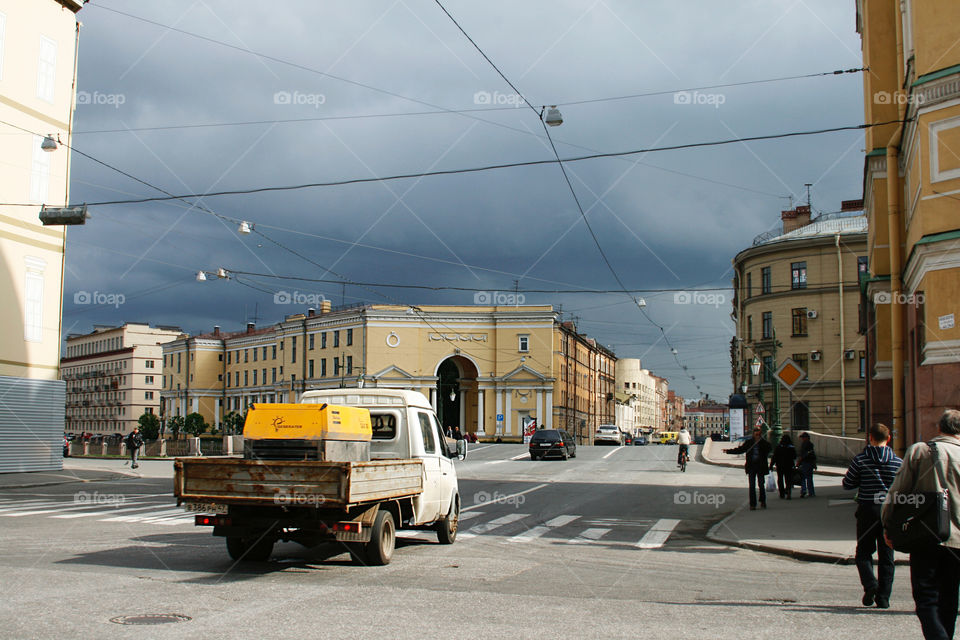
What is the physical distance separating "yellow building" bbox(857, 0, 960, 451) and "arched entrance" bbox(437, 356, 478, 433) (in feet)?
209

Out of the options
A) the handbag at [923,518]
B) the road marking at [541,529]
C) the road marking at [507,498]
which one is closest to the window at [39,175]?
the road marking at [507,498]

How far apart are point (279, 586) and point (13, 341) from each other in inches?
1012

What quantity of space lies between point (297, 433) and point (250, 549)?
1.76m

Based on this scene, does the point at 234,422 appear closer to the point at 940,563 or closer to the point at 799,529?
the point at 799,529

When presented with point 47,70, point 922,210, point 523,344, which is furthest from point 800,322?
point 47,70

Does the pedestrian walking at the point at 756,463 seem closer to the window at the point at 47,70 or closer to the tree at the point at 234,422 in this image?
the window at the point at 47,70

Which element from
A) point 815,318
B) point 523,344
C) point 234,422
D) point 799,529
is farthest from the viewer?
point 523,344

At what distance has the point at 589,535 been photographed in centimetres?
1485

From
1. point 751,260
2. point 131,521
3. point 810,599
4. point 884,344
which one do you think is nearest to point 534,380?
point 751,260

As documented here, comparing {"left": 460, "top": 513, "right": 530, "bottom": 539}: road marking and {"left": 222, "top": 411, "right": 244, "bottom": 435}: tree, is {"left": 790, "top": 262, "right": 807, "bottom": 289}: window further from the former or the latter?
{"left": 460, "top": 513, "right": 530, "bottom": 539}: road marking

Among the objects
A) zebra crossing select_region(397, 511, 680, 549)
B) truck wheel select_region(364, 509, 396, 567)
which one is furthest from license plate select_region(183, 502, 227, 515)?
zebra crossing select_region(397, 511, 680, 549)

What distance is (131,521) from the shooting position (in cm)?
1564

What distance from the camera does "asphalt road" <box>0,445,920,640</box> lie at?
701 centimetres

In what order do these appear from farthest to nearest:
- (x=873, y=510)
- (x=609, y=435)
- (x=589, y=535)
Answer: (x=609, y=435) → (x=589, y=535) → (x=873, y=510)
